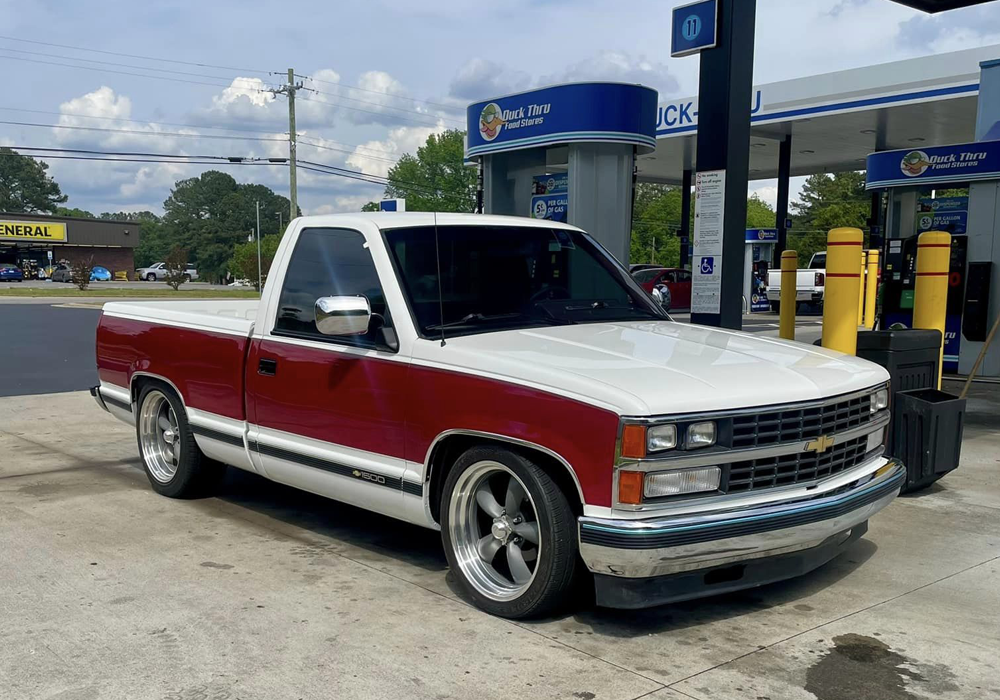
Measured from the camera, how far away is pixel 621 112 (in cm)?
1373

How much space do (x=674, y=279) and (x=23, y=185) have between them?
381 ft

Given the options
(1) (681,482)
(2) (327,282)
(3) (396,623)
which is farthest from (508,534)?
(2) (327,282)

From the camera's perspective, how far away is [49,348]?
1691 cm

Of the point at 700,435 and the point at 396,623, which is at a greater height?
the point at 700,435

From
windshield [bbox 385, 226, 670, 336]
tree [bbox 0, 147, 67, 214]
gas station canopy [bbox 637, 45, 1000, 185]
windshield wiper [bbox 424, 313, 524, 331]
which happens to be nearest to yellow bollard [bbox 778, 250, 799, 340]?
windshield [bbox 385, 226, 670, 336]

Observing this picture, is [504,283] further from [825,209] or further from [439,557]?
[825,209]

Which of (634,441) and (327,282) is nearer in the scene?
(634,441)

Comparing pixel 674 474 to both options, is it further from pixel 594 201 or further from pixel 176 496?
Result: pixel 594 201

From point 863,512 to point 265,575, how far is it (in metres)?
2.99

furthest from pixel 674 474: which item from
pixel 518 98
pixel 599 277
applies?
pixel 518 98

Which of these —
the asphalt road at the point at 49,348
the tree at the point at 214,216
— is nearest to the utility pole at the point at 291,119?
the asphalt road at the point at 49,348

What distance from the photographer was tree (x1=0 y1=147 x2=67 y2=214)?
391 ft

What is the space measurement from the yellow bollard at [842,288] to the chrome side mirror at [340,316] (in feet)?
13.6

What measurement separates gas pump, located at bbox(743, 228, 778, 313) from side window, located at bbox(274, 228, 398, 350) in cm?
2963
